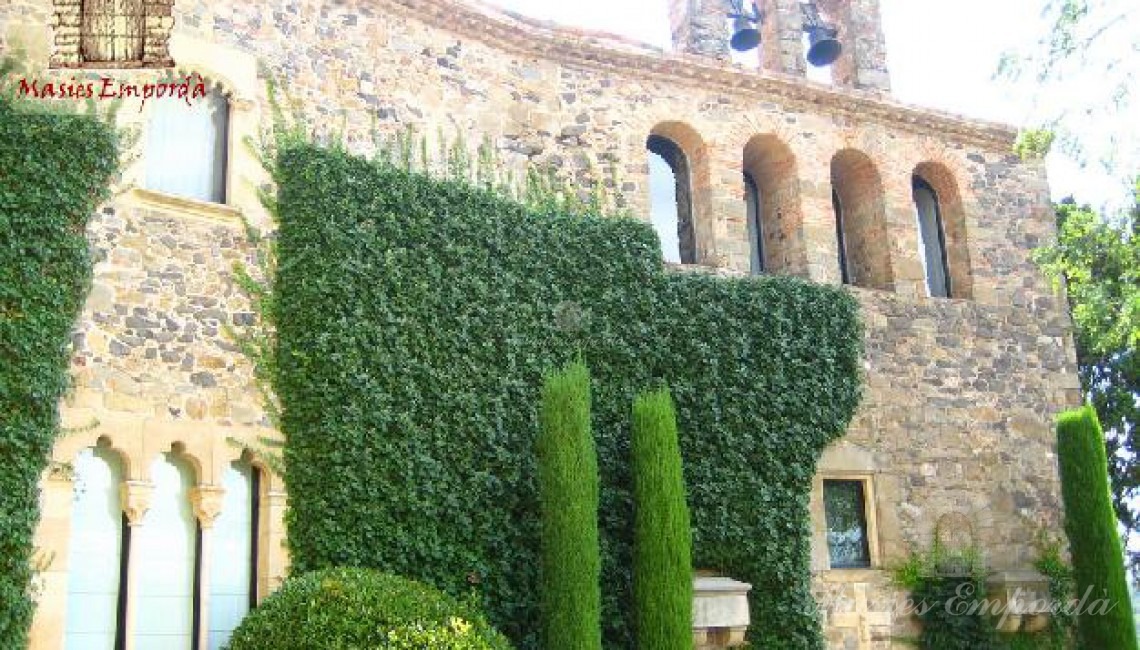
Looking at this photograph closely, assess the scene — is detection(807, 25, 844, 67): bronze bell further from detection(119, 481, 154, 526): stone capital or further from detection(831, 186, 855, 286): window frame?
detection(119, 481, 154, 526): stone capital

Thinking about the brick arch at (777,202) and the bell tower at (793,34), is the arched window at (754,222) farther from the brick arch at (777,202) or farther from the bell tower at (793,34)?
the bell tower at (793,34)

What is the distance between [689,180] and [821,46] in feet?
8.89

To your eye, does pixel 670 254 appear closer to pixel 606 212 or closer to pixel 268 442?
pixel 606 212

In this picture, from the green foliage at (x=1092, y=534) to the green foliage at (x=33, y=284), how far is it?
1096cm

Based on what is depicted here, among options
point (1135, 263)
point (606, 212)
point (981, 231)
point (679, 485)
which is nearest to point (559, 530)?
point (679, 485)

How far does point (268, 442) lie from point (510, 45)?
18.2 ft

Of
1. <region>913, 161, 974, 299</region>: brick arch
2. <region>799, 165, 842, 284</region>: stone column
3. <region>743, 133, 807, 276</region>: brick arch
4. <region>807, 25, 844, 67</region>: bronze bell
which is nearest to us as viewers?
<region>799, 165, 842, 284</region>: stone column

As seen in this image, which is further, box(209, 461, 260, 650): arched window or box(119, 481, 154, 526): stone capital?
box(209, 461, 260, 650): arched window

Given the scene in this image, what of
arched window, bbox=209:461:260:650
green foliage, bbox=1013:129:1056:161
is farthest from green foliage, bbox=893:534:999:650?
arched window, bbox=209:461:260:650

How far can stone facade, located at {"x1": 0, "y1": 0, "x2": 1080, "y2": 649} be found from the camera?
404 inches

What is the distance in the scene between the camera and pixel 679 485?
1152cm

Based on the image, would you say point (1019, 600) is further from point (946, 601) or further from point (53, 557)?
point (53, 557)

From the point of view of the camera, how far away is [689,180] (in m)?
14.5

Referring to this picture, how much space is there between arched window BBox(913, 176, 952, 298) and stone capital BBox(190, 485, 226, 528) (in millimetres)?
9543
